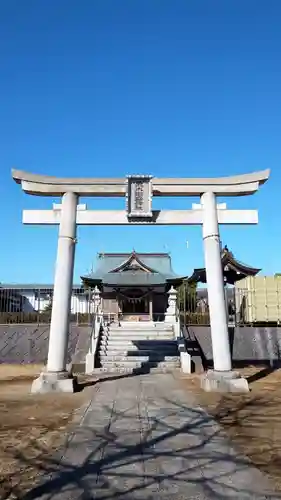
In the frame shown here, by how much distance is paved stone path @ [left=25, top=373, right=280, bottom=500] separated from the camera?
13.2 ft

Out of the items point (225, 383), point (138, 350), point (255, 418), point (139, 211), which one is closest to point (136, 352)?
point (138, 350)

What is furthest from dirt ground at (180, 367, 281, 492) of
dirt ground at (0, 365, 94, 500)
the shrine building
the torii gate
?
the shrine building

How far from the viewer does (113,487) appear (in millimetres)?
4141

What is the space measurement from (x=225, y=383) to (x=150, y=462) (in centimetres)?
589

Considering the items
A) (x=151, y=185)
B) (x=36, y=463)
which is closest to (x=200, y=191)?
(x=151, y=185)

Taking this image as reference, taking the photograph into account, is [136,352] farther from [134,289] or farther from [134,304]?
[134,304]

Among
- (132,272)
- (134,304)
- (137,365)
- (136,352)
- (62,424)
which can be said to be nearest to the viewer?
(62,424)

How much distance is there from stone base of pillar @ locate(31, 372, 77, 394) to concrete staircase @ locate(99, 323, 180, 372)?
458 centimetres

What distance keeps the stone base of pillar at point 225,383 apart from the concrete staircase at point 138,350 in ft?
15.3

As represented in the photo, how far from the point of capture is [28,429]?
6750 mm

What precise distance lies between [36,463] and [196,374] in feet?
32.8

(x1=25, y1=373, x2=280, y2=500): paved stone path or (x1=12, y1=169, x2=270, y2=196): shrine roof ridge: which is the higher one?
(x1=12, y1=169, x2=270, y2=196): shrine roof ridge

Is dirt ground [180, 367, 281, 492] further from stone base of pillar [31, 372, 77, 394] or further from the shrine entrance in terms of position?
the shrine entrance

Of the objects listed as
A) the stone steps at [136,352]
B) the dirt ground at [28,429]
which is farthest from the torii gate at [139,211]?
the stone steps at [136,352]
